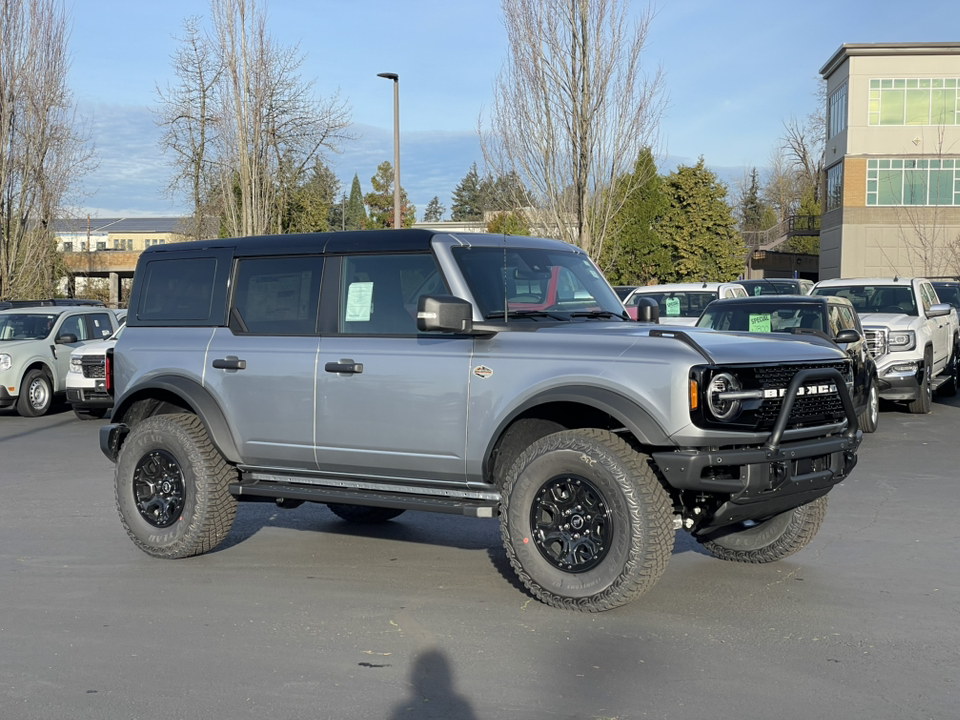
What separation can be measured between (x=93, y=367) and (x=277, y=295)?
35.0ft

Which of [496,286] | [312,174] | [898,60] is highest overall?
[898,60]

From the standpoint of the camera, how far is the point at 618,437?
609 cm

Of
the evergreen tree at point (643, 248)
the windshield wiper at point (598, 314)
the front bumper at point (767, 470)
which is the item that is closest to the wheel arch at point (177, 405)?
the windshield wiper at point (598, 314)

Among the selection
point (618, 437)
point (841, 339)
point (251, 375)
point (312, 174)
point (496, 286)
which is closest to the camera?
point (618, 437)

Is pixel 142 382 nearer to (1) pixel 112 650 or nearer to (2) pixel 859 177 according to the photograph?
(1) pixel 112 650

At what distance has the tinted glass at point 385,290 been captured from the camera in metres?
6.77

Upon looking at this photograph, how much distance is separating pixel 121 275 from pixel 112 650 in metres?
73.9

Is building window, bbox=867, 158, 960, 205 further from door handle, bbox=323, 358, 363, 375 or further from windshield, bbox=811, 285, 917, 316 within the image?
door handle, bbox=323, 358, 363, 375

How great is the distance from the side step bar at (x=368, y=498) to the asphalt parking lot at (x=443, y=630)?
1.64ft

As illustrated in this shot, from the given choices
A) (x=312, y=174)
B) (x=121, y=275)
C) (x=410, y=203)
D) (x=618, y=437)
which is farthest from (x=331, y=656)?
(x=410, y=203)

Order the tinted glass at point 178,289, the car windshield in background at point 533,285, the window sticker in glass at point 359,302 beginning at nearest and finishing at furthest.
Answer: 1. the car windshield in background at point 533,285
2. the window sticker in glass at point 359,302
3. the tinted glass at point 178,289

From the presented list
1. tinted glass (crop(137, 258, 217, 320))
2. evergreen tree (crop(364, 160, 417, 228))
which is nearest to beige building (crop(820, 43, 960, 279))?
evergreen tree (crop(364, 160, 417, 228))

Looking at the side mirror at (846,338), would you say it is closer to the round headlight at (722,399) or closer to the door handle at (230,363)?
the round headlight at (722,399)

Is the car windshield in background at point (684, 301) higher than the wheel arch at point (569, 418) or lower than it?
higher
